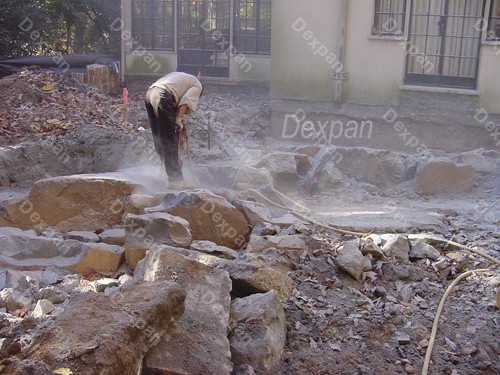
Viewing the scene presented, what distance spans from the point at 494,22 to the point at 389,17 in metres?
1.63

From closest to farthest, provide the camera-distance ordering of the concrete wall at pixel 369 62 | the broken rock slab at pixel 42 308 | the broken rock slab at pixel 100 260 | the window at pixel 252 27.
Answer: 1. the broken rock slab at pixel 42 308
2. the broken rock slab at pixel 100 260
3. the concrete wall at pixel 369 62
4. the window at pixel 252 27

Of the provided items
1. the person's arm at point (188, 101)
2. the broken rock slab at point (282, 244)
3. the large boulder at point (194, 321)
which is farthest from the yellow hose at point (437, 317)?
the person's arm at point (188, 101)

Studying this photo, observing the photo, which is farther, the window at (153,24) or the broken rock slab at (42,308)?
the window at (153,24)

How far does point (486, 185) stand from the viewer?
7.79 m

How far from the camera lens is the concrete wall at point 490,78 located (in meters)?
9.67

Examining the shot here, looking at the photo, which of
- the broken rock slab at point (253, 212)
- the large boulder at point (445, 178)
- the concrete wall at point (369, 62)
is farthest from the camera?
the concrete wall at point (369, 62)

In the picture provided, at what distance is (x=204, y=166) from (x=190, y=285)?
3895 mm

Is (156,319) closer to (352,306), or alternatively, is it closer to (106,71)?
(352,306)

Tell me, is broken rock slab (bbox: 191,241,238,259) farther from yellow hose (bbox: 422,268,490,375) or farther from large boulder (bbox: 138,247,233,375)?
yellow hose (bbox: 422,268,490,375)

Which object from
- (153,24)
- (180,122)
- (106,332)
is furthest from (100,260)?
(153,24)

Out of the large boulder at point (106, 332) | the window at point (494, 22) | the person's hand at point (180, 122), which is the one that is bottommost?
the large boulder at point (106, 332)

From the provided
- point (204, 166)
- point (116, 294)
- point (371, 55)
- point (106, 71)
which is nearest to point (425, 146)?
point (371, 55)

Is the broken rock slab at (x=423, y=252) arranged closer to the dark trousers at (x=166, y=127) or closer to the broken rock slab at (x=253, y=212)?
the broken rock slab at (x=253, y=212)

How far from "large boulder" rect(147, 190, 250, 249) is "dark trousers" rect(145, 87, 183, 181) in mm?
919
